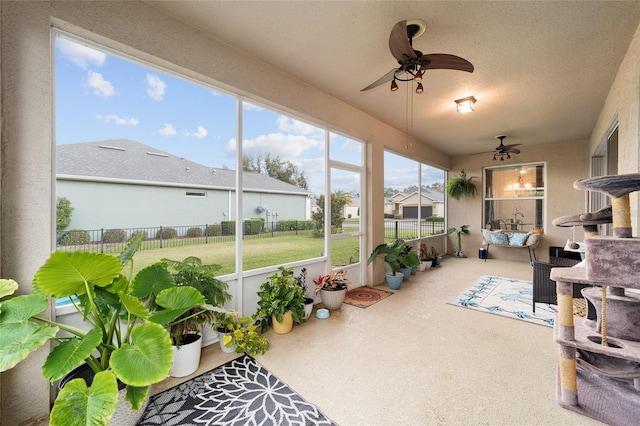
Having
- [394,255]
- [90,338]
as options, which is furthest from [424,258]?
[90,338]

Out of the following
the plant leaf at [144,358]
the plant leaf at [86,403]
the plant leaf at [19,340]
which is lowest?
the plant leaf at [86,403]

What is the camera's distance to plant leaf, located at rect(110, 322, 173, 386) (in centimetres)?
121

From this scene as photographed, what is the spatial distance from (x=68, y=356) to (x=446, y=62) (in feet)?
10.1

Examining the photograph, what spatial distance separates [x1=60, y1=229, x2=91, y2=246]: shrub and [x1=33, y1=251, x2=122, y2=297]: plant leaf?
0.65 metres

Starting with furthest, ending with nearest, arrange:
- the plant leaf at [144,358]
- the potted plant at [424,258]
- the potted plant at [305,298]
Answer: the potted plant at [424,258] < the potted plant at [305,298] < the plant leaf at [144,358]

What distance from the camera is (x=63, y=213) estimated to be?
74.0 inches

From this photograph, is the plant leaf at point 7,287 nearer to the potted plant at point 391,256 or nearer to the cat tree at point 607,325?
the cat tree at point 607,325

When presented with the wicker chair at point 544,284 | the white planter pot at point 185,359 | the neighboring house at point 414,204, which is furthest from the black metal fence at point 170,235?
the wicker chair at point 544,284

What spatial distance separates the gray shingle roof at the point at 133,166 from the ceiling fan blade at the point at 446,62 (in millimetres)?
1988

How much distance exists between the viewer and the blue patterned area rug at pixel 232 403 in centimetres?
164

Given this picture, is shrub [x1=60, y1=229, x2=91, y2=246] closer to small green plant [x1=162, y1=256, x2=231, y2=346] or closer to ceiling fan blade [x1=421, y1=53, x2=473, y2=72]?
small green plant [x1=162, y1=256, x2=231, y2=346]

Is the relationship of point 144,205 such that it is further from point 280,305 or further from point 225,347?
point 280,305

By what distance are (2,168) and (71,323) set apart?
1.07 metres

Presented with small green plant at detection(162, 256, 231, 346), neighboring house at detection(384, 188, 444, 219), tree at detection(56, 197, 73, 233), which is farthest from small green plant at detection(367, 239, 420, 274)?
tree at detection(56, 197, 73, 233)
